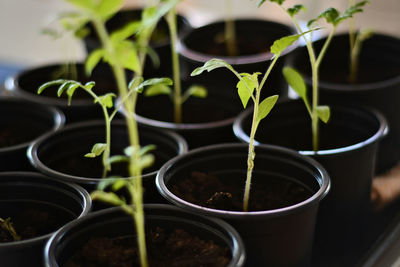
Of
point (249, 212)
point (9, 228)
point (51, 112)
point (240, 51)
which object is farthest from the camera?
point (240, 51)

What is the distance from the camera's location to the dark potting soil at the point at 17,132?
1.21 m

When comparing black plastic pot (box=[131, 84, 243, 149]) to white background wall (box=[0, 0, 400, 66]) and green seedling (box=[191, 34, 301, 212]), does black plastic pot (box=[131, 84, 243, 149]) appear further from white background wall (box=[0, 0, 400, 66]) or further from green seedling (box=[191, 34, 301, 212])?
white background wall (box=[0, 0, 400, 66])

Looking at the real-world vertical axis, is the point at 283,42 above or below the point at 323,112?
above

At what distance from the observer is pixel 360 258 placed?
40.9 inches

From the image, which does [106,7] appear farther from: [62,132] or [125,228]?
[62,132]

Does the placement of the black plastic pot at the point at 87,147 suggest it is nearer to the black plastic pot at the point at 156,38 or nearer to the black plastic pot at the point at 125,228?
the black plastic pot at the point at 125,228

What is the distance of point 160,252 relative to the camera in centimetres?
82

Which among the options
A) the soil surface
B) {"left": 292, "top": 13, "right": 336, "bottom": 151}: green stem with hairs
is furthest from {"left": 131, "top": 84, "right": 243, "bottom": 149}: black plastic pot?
the soil surface

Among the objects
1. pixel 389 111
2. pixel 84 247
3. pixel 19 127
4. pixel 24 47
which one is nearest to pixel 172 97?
pixel 19 127

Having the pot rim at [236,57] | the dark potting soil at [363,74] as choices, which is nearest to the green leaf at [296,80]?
the pot rim at [236,57]

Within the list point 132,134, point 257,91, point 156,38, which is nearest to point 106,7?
point 132,134

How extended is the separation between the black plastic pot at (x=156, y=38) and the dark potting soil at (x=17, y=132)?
338 mm

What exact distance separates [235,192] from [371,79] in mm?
577

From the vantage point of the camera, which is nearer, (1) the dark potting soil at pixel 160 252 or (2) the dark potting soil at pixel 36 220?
(1) the dark potting soil at pixel 160 252
